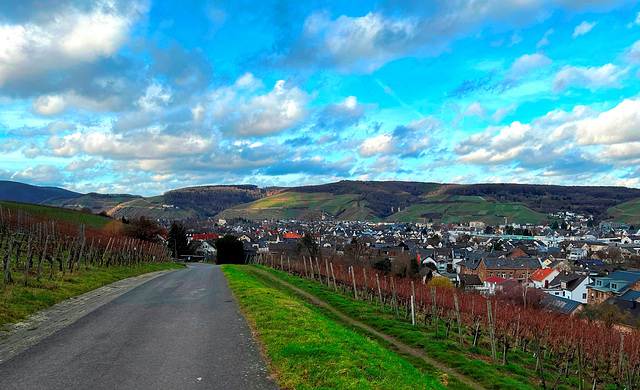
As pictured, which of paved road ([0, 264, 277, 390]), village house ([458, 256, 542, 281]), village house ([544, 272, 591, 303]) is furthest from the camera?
village house ([458, 256, 542, 281])

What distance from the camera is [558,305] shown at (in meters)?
47.8

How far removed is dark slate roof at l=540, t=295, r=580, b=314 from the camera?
1809 inches

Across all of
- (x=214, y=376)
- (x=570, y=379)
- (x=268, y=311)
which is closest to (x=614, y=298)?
(x=570, y=379)

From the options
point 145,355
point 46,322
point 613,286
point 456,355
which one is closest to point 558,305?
point 613,286

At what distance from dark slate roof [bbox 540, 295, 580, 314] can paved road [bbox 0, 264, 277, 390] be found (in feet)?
143

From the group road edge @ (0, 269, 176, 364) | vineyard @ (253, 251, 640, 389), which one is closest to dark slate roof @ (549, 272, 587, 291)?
vineyard @ (253, 251, 640, 389)

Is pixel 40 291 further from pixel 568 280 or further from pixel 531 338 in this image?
pixel 568 280

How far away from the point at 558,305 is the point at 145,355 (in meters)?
50.5

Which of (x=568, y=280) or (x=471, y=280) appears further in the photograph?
(x=471, y=280)

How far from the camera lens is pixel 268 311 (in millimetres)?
13227

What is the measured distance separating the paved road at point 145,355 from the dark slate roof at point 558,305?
43.7 meters

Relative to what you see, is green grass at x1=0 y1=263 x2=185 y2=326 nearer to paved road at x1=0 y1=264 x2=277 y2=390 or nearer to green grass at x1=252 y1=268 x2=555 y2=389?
paved road at x1=0 y1=264 x2=277 y2=390

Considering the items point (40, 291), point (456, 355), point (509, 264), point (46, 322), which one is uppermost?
point (40, 291)

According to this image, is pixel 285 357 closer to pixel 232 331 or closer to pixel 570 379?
pixel 232 331
